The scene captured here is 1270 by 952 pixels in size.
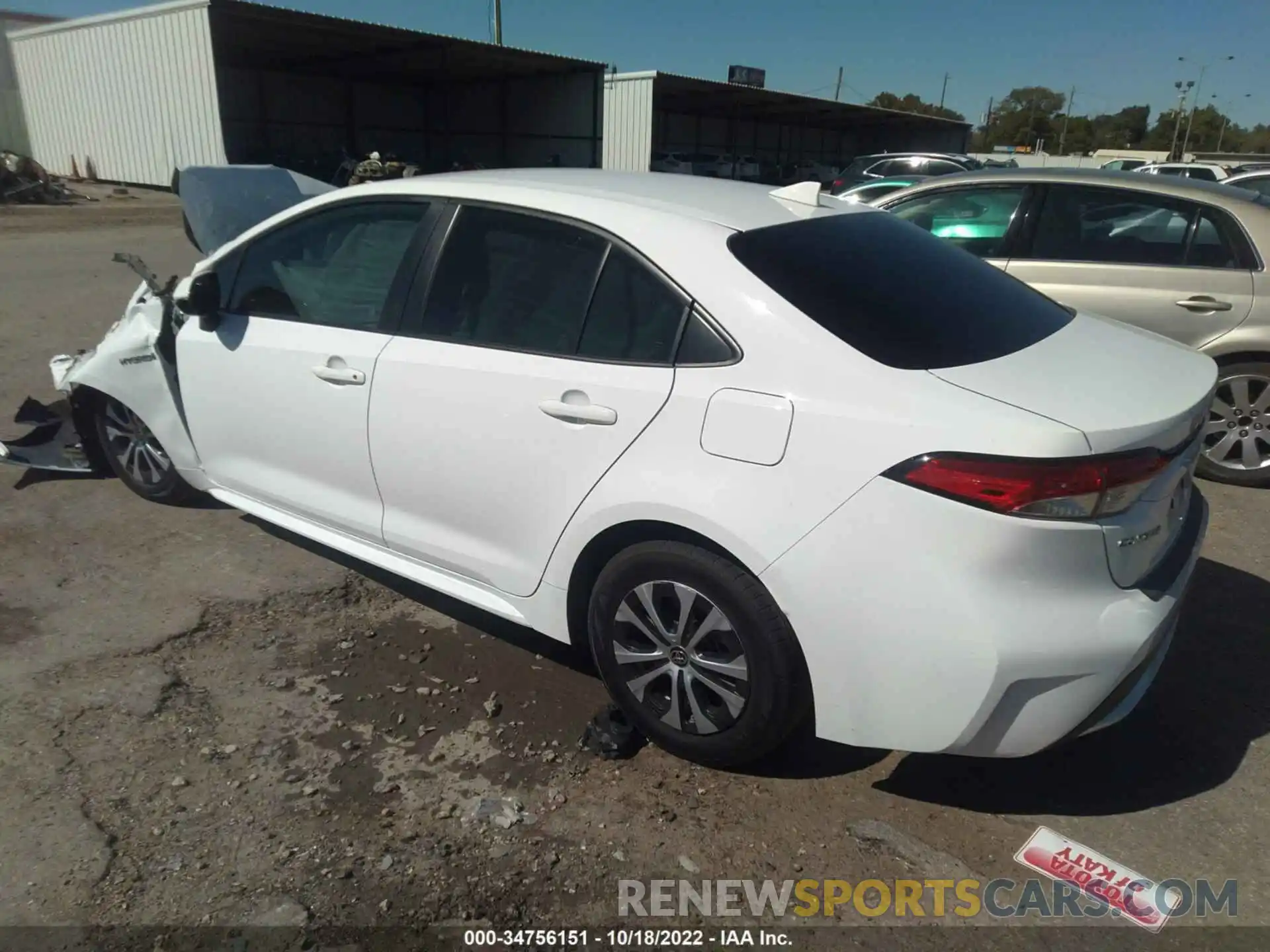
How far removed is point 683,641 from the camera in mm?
2664

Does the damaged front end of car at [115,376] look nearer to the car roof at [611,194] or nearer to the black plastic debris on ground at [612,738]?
the car roof at [611,194]

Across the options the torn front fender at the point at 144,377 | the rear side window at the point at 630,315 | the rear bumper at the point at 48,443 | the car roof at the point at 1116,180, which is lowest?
the rear bumper at the point at 48,443

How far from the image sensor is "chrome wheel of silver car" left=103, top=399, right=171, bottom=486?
448cm

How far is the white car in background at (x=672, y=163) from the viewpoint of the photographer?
32.7 m

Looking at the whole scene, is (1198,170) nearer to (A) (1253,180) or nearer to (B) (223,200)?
(A) (1253,180)

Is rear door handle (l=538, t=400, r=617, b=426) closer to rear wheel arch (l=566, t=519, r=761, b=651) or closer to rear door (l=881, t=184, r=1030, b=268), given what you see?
rear wheel arch (l=566, t=519, r=761, b=651)

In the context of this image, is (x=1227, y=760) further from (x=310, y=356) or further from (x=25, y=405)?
(x=25, y=405)

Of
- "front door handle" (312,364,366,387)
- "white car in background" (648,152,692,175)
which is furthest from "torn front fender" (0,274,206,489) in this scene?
"white car in background" (648,152,692,175)

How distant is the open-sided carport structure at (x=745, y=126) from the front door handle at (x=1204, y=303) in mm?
28865

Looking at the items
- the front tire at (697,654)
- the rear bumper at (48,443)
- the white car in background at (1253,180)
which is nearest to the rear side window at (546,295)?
the front tire at (697,654)

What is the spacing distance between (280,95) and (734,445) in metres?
34.9

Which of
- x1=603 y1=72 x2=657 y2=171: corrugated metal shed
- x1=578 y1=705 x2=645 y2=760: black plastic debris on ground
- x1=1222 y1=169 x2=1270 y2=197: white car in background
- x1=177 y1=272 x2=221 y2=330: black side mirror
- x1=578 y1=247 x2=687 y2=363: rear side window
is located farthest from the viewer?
x1=603 y1=72 x2=657 y2=171: corrugated metal shed

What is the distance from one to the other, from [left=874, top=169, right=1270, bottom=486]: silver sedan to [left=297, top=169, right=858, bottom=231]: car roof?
254 cm

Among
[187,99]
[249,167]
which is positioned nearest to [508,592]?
[249,167]
